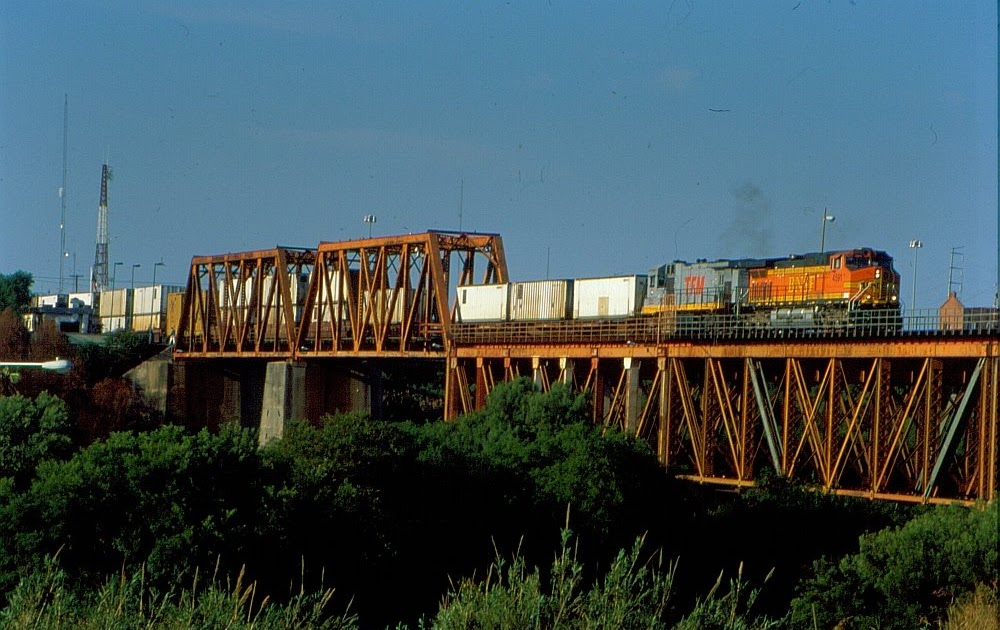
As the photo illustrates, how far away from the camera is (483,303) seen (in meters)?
77.4

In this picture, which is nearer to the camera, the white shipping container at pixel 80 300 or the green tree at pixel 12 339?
the green tree at pixel 12 339

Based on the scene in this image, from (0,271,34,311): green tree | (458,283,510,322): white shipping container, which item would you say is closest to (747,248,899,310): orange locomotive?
(458,283,510,322): white shipping container

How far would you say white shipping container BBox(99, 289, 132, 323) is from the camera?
436 feet

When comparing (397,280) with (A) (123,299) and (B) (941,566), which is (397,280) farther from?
(A) (123,299)

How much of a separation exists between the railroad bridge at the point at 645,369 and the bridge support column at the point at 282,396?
0.12 m

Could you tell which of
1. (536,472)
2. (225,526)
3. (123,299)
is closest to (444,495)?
(536,472)

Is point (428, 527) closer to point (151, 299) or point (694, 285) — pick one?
point (694, 285)

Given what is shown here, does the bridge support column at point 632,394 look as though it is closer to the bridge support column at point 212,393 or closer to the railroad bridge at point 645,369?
the railroad bridge at point 645,369

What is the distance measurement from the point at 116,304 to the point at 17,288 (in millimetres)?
32212

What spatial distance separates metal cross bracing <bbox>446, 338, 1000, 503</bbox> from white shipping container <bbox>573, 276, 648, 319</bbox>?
2.54 meters

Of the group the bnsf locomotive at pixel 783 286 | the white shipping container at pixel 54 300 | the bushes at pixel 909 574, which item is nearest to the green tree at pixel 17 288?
the white shipping container at pixel 54 300

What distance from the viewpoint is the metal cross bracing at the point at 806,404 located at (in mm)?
50438

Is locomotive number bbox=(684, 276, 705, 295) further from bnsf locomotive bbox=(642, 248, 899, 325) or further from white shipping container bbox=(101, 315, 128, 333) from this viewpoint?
white shipping container bbox=(101, 315, 128, 333)

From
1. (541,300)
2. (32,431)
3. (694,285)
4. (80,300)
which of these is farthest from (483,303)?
(80,300)
